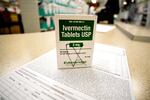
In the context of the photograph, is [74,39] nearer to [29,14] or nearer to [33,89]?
[33,89]

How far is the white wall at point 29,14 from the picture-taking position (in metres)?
1.38

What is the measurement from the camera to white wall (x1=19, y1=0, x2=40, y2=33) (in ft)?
4.53

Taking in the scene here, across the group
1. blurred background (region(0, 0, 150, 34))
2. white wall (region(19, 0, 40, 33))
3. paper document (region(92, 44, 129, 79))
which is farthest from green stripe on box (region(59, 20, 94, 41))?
white wall (region(19, 0, 40, 33))

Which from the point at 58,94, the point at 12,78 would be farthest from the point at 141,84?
the point at 12,78

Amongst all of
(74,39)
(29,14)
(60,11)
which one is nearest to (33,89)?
(74,39)

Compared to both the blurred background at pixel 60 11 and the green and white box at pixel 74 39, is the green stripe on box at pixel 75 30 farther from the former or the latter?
the blurred background at pixel 60 11

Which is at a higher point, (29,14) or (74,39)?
(29,14)

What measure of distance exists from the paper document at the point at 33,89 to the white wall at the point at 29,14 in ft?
3.88

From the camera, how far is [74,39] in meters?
0.42

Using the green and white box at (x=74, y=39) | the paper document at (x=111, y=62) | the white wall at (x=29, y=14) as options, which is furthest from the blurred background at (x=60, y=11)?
the green and white box at (x=74, y=39)

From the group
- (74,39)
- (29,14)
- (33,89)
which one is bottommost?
(33,89)

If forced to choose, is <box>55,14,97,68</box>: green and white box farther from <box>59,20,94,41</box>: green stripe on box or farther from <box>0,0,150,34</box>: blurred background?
<box>0,0,150,34</box>: blurred background

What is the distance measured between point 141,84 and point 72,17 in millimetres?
307

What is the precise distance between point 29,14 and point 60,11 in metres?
0.65
